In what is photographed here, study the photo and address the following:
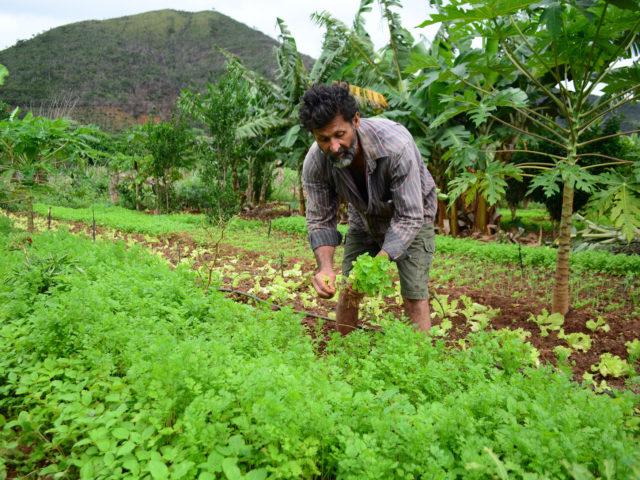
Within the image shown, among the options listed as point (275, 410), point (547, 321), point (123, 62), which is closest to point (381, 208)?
point (275, 410)

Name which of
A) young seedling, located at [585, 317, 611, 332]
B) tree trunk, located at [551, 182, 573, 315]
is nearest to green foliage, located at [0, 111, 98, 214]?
tree trunk, located at [551, 182, 573, 315]

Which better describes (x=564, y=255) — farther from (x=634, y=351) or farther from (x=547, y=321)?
(x=634, y=351)

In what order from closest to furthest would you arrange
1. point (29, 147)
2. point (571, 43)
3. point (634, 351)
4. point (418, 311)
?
point (418, 311) → point (634, 351) → point (571, 43) → point (29, 147)

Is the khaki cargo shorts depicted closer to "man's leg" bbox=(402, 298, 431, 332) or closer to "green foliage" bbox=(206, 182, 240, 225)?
"man's leg" bbox=(402, 298, 431, 332)

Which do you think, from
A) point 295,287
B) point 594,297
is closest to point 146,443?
point 295,287

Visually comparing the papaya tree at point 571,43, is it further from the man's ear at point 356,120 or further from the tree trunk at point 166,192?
the tree trunk at point 166,192

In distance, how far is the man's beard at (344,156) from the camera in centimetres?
308

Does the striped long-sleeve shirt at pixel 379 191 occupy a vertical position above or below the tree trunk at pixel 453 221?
above

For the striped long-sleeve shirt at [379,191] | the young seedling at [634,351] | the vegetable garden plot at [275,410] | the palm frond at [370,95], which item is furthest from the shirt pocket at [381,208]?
the palm frond at [370,95]

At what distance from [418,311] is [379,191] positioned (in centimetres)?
100

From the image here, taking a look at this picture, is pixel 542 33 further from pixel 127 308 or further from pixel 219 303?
pixel 127 308

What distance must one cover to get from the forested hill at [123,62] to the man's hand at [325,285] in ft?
117

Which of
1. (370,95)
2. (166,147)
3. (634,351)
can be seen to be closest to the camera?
(634,351)

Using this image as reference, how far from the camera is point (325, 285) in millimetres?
3191
